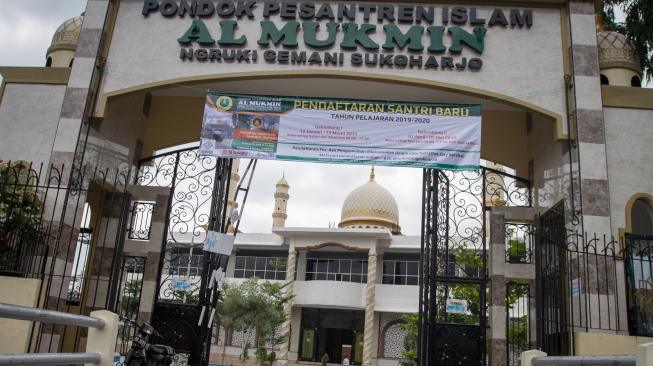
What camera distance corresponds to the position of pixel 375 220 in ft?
95.6

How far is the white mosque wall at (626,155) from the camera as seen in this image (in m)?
7.94

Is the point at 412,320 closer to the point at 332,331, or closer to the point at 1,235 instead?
the point at 332,331

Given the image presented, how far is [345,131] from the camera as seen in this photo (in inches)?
351

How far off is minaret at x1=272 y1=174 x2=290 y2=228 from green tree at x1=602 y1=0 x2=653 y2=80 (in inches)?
1033

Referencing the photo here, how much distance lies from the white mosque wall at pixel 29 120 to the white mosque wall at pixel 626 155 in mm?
7451

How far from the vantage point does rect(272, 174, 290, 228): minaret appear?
37062mm

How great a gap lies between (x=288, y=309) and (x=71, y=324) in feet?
78.4

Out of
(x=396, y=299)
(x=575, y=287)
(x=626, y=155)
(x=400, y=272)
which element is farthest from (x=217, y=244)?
(x=400, y=272)

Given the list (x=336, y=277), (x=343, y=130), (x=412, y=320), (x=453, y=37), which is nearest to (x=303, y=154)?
(x=343, y=130)

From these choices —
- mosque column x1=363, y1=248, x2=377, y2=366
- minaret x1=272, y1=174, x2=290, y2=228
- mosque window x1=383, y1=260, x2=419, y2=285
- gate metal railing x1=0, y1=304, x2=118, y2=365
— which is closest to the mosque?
gate metal railing x1=0, y1=304, x2=118, y2=365

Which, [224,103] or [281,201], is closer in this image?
[224,103]

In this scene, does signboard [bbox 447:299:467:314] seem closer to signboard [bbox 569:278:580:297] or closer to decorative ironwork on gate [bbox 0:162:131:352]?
signboard [bbox 569:278:580:297]

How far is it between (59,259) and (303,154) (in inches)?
144

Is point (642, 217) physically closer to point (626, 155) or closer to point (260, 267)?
point (626, 155)
